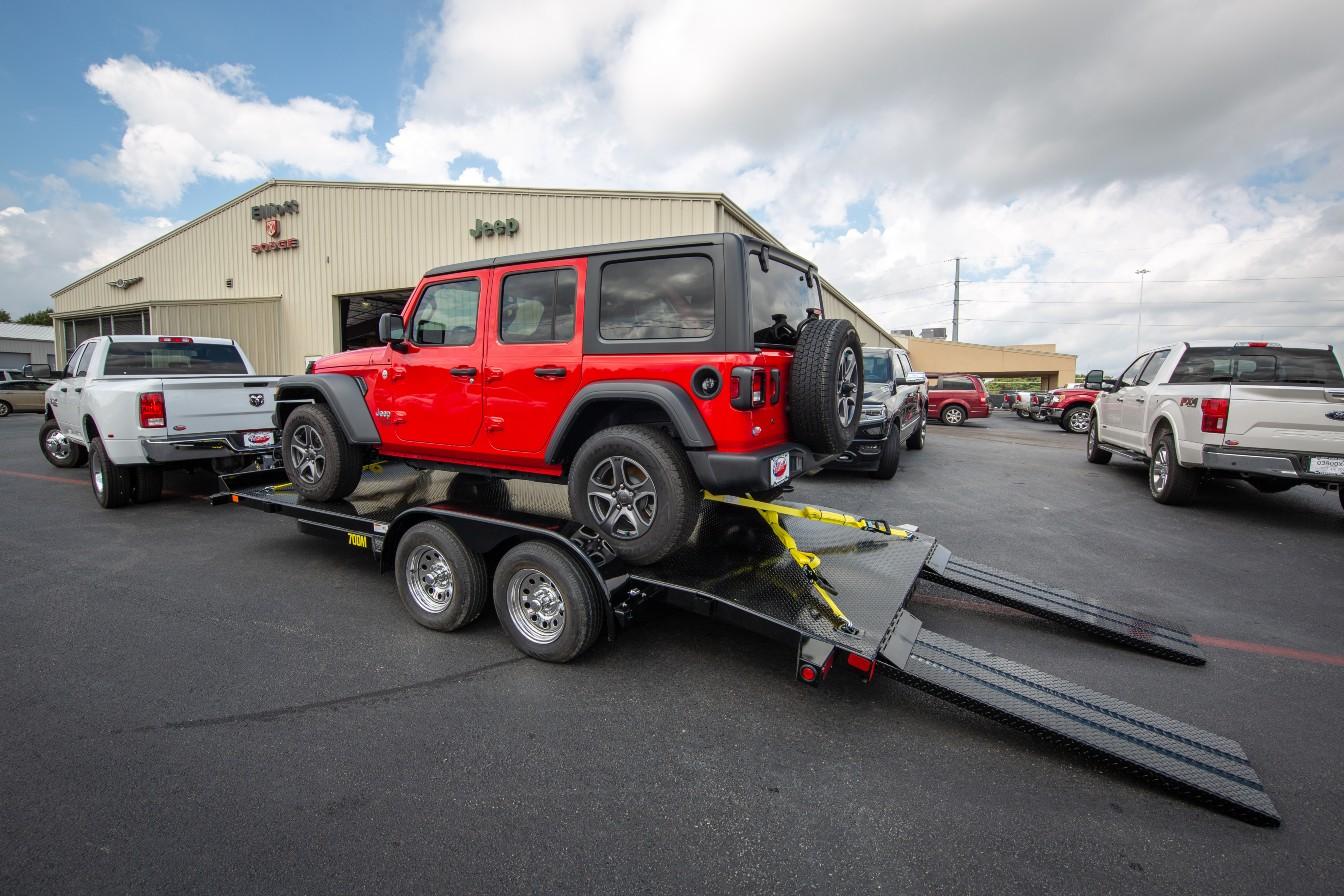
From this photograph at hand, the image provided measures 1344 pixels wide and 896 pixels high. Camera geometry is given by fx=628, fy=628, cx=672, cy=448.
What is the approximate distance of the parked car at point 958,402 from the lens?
20.0 meters

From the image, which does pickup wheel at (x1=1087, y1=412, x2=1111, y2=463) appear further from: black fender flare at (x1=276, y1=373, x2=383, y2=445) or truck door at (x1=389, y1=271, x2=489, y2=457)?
black fender flare at (x1=276, y1=373, x2=383, y2=445)

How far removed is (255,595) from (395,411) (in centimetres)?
166

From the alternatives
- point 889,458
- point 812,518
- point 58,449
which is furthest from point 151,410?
point 889,458

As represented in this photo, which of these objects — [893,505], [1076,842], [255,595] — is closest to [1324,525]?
[893,505]

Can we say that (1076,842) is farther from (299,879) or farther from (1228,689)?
(299,879)

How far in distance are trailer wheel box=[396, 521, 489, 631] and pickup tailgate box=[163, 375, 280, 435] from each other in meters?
3.42

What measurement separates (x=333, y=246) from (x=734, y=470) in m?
18.9

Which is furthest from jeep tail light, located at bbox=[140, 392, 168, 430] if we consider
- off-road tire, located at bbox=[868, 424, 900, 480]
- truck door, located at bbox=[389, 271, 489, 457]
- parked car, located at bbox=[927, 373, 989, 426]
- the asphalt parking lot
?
parked car, located at bbox=[927, 373, 989, 426]

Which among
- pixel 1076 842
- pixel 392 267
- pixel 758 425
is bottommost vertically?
pixel 1076 842

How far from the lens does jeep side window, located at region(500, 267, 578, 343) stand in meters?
3.77

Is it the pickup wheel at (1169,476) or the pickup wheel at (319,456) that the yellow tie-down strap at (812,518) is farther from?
the pickup wheel at (1169,476)

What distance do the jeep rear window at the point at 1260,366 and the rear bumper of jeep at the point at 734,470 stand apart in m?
6.69

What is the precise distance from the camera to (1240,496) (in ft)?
26.8

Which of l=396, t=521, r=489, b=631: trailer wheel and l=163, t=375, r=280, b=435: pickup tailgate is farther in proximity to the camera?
l=163, t=375, r=280, b=435: pickup tailgate
